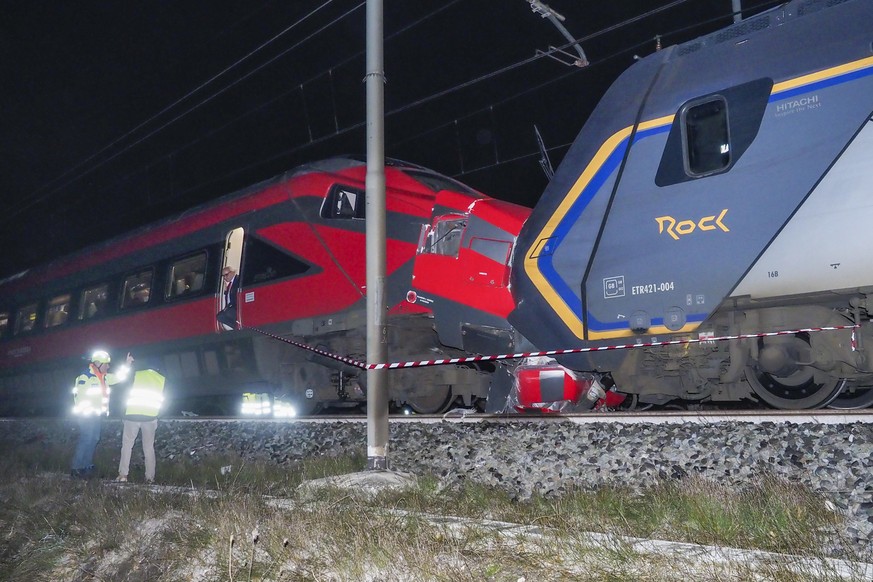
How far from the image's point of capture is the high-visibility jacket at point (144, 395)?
888 cm

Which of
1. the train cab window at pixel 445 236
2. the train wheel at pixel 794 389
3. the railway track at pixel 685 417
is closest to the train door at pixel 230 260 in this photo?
the train cab window at pixel 445 236

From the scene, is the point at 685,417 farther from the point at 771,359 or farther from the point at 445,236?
the point at 445,236

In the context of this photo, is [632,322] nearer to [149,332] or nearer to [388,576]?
[388,576]

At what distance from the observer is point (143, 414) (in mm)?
8836

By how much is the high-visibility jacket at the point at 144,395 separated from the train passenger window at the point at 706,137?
22.2 feet

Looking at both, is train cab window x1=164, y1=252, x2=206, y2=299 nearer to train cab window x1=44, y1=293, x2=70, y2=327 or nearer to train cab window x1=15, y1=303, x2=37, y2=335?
train cab window x1=44, y1=293, x2=70, y2=327

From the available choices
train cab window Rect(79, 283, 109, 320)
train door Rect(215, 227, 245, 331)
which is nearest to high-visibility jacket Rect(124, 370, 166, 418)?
train door Rect(215, 227, 245, 331)

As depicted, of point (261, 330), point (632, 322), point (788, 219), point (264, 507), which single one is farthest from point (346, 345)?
point (788, 219)

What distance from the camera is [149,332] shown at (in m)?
14.5

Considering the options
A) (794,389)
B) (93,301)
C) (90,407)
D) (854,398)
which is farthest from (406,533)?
(93,301)

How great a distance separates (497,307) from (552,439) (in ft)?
9.37

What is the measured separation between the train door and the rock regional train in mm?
862

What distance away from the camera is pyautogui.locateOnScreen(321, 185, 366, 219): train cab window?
11359mm

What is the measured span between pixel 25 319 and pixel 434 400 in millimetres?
14208
